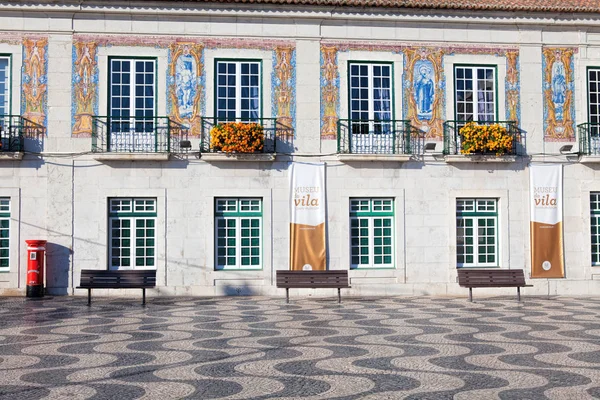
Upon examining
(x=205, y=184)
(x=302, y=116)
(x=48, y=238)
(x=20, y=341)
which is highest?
(x=302, y=116)

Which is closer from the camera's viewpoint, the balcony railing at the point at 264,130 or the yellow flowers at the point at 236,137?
the yellow flowers at the point at 236,137

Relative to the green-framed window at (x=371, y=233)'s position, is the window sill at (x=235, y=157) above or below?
above

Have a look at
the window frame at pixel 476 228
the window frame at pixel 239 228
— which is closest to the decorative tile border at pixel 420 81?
the window frame at pixel 476 228

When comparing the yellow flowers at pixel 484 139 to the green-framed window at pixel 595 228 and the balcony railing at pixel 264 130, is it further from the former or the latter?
the balcony railing at pixel 264 130

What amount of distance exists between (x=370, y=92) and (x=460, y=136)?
2497 mm

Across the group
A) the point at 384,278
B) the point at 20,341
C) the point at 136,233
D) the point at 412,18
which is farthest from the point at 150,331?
the point at 412,18

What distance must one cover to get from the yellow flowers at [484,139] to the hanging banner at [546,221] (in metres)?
1.10

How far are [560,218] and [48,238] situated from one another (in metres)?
12.5

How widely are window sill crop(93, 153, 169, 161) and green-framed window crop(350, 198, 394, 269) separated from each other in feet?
15.6

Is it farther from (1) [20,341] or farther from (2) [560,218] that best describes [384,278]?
(1) [20,341]

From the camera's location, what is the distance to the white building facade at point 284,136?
1962cm

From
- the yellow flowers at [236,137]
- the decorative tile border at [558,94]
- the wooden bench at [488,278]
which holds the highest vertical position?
the decorative tile border at [558,94]

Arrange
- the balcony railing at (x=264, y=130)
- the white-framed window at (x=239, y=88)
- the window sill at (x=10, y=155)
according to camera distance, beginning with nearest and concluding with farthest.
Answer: the window sill at (x=10, y=155), the balcony railing at (x=264, y=130), the white-framed window at (x=239, y=88)

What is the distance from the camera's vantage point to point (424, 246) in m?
20.5
